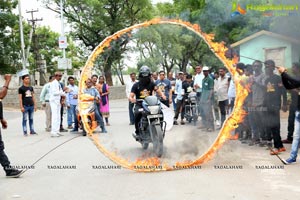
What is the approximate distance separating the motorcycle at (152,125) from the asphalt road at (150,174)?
0.51 ft

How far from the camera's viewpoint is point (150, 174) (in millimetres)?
5668

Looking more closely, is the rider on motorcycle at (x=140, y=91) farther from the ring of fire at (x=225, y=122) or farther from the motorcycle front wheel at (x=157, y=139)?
the ring of fire at (x=225, y=122)

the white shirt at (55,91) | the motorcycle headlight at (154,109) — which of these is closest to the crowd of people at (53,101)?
the white shirt at (55,91)

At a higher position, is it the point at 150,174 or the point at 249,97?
the point at 249,97

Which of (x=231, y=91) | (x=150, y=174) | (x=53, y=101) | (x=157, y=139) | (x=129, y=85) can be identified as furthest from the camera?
(x=53, y=101)

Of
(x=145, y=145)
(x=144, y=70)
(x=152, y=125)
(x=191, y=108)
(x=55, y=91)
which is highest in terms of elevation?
(x=144, y=70)

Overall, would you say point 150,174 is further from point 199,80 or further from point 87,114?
point 199,80

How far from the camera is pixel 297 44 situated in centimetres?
680

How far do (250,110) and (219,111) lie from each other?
4.25 ft

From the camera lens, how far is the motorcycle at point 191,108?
7.14 meters

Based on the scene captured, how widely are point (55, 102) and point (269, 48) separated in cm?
588

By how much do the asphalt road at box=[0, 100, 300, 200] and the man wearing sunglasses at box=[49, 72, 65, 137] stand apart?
2.27m

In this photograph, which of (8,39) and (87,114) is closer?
(87,114)

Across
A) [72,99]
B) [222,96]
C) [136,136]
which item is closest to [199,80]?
[222,96]
